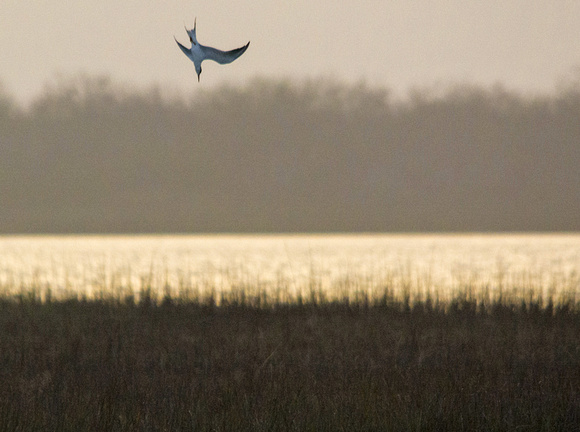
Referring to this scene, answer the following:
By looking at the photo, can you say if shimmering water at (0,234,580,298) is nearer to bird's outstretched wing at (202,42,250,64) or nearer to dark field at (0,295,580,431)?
dark field at (0,295,580,431)

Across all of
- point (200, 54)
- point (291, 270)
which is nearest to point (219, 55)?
point (200, 54)

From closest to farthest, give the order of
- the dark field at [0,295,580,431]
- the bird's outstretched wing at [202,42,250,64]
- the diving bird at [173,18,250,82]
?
1. the bird's outstretched wing at [202,42,250,64]
2. the diving bird at [173,18,250,82]
3. the dark field at [0,295,580,431]

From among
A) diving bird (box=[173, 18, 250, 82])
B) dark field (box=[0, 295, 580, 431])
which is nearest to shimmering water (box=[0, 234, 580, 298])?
dark field (box=[0, 295, 580, 431])

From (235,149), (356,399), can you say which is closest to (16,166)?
(235,149)

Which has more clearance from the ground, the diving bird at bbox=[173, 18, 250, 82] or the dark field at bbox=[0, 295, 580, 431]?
the diving bird at bbox=[173, 18, 250, 82]

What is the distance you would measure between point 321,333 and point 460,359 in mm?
2730

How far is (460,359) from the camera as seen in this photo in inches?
424

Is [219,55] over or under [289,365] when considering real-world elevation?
over

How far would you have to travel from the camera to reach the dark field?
303 inches

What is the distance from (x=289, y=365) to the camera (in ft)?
33.8

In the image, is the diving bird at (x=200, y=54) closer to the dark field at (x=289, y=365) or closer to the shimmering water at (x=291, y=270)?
the dark field at (x=289, y=365)

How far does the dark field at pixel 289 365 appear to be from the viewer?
25.3 ft

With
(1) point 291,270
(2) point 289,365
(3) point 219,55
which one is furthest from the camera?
(1) point 291,270

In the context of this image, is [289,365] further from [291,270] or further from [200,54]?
[291,270]
